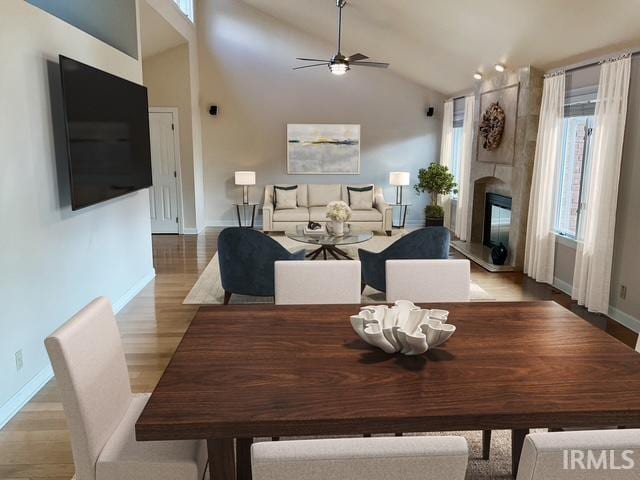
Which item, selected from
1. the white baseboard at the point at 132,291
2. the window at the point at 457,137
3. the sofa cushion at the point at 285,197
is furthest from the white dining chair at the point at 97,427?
the window at the point at 457,137

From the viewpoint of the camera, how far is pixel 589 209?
4609 millimetres

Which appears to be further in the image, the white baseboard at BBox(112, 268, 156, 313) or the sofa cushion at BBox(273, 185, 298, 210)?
the sofa cushion at BBox(273, 185, 298, 210)

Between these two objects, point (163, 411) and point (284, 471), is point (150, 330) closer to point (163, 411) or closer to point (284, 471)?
point (163, 411)

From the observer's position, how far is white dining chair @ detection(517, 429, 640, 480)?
1.03 meters

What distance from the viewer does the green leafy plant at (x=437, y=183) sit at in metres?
8.45

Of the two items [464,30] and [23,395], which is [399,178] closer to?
[464,30]

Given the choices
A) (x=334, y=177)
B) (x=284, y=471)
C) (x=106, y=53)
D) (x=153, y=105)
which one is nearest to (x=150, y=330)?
(x=106, y=53)

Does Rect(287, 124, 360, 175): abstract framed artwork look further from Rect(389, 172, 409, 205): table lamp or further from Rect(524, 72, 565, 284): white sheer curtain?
Rect(524, 72, 565, 284): white sheer curtain

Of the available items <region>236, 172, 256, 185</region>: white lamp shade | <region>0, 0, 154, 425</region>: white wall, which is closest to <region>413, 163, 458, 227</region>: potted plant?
<region>236, 172, 256, 185</region>: white lamp shade

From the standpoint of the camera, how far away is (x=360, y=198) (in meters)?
8.63

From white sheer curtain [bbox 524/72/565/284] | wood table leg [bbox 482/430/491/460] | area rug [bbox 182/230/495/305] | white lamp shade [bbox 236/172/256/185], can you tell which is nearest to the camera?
wood table leg [bbox 482/430/491/460]

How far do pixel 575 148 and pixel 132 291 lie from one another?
15.5ft

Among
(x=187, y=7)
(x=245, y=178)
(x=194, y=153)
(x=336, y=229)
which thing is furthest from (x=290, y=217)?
(x=187, y=7)

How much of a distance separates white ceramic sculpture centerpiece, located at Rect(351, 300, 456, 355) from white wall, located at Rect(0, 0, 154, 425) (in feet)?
7.04
